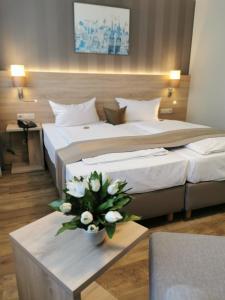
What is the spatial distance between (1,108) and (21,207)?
5.19ft

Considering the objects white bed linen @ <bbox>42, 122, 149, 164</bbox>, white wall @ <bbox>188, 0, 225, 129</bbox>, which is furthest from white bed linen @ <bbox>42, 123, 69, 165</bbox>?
white wall @ <bbox>188, 0, 225, 129</bbox>

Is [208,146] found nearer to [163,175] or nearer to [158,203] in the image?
[163,175]

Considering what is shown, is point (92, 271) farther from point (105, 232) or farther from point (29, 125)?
point (29, 125)

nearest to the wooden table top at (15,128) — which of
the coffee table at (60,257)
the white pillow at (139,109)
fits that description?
the white pillow at (139,109)

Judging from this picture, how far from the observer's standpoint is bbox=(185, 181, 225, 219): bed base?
2096mm

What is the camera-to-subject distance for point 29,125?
3092mm

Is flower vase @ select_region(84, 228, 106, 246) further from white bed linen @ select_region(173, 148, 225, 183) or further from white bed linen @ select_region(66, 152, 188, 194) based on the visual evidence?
white bed linen @ select_region(173, 148, 225, 183)

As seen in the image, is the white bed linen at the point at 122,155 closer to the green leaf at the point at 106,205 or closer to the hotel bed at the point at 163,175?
the hotel bed at the point at 163,175

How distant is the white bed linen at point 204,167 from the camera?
2.05 meters

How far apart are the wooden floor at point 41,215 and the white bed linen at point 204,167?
1.34ft

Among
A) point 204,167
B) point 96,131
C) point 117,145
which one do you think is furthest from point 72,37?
point 204,167

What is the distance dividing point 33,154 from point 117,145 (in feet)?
5.21

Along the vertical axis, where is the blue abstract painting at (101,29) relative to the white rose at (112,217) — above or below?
above

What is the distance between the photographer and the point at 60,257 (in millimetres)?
1026
